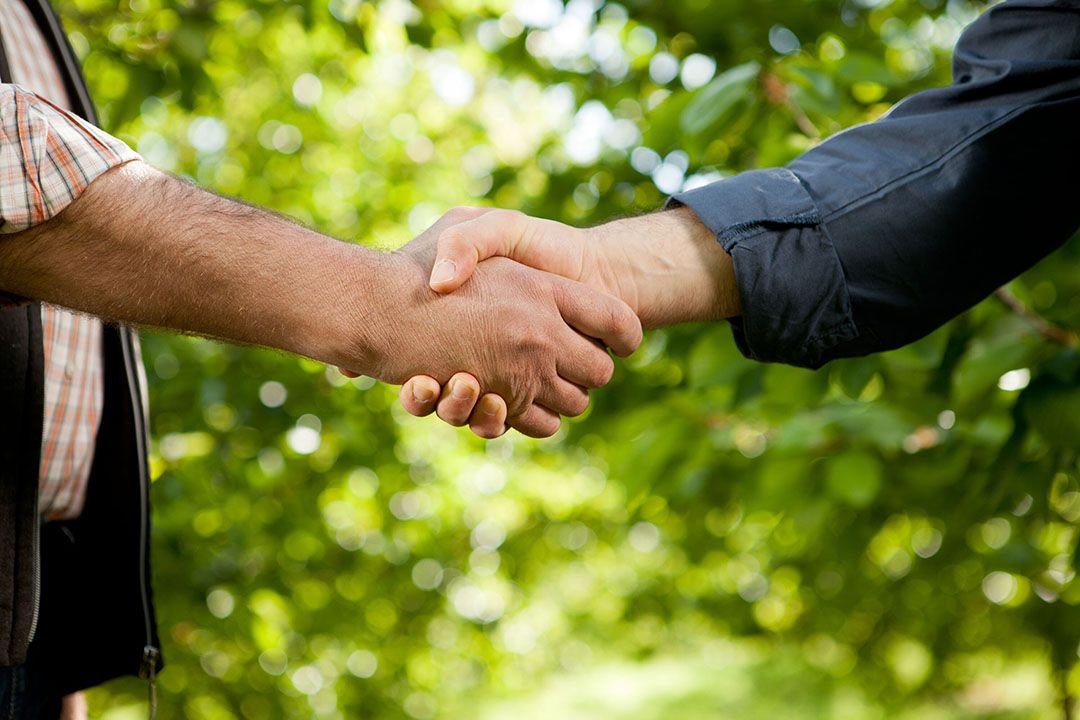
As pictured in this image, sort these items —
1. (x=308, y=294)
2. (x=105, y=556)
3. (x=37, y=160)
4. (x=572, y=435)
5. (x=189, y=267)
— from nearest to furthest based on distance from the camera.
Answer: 1. (x=37, y=160)
2. (x=189, y=267)
3. (x=308, y=294)
4. (x=105, y=556)
5. (x=572, y=435)

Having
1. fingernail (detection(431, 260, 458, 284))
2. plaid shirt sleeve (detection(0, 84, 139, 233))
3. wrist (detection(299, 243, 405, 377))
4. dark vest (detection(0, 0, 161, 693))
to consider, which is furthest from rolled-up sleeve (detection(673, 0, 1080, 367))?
dark vest (detection(0, 0, 161, 693))

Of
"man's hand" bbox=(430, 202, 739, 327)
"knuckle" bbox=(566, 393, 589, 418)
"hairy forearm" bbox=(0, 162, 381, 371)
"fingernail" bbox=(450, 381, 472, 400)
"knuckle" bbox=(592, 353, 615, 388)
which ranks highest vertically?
"hairy forearm" bbox=(0, 162, 381, 371)

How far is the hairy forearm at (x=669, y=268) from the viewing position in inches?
62.4

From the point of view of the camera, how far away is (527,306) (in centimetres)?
158

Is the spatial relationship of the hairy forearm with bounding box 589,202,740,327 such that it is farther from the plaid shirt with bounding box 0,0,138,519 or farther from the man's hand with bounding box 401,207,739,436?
the plaid shirt with bounding box 0,0,138,519

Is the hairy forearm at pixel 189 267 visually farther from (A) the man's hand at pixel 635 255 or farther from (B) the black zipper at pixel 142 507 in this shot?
(B) the black zipper at pixel 142 507

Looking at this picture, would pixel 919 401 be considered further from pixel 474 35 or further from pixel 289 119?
pixel 289 119

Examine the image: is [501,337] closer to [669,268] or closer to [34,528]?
[669,268]

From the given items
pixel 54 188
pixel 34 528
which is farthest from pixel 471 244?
pixel 34 528

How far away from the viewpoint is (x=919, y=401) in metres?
2.29

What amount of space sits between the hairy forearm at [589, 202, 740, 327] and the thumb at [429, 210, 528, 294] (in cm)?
15

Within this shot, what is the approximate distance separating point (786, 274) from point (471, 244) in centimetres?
46

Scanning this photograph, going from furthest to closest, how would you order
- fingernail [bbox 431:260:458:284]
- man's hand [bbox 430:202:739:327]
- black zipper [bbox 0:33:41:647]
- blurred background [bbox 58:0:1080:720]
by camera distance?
blurred background [bbox 58:0:1080:720], man's hand [bbox 430:202:739:327], fingernail [bbox 431:260:458:284], black zipper [bbox 0:33:41:647]

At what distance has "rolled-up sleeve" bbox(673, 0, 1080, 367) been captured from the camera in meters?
1.49
